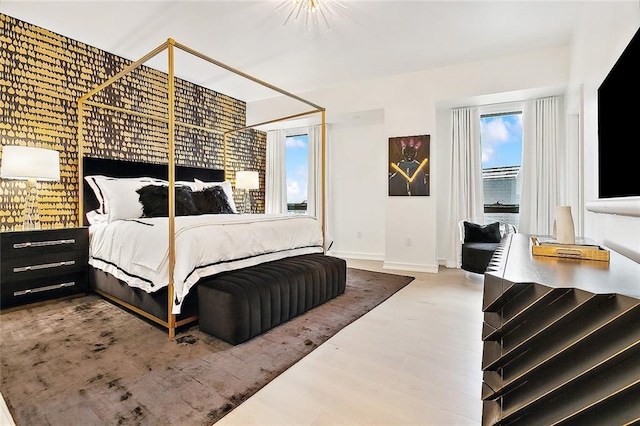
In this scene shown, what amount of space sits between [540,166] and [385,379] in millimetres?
3890

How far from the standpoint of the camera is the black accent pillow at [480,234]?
4.12 meters

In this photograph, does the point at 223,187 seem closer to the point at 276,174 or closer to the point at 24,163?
the point at 276,174

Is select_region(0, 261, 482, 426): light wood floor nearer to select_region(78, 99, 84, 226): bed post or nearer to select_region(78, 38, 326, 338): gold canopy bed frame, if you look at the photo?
select_region(78, 38, 326, 338): gold canopy bed frame

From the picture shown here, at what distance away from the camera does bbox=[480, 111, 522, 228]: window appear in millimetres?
4434

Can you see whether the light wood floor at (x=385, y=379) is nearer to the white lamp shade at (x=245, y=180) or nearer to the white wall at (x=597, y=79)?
the white wall at (x=597, y=79)

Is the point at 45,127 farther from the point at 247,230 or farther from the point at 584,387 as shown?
the point at 584,387

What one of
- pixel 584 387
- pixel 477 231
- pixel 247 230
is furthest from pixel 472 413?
pixel 477 231

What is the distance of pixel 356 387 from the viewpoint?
1.65m

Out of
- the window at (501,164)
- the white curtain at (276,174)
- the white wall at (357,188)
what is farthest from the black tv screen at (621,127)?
the white curtain at (276,174)

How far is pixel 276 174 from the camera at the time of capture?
20.0ft

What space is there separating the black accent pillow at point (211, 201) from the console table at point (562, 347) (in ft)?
11.5

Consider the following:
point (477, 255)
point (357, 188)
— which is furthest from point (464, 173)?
point (357, 188)

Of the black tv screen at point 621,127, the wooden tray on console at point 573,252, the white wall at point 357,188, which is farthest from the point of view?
the white wall at point 357,188

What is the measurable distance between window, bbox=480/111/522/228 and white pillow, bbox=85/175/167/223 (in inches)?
185
